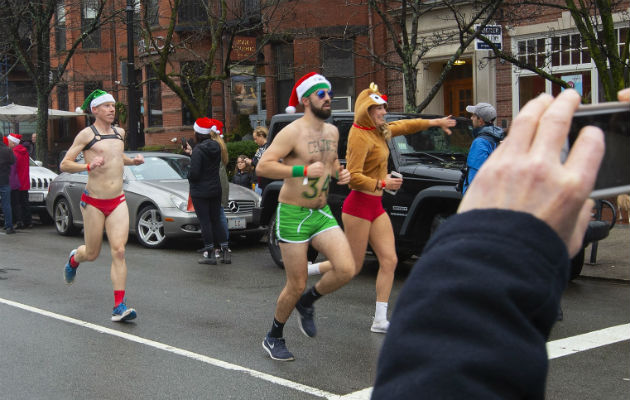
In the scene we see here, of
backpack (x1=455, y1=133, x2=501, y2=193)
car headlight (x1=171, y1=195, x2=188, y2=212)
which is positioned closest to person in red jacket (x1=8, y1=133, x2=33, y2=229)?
car headlight (x1=171, y1=195, x2=188, y2=212)

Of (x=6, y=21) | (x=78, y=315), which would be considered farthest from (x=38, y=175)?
(x=78, y=315)

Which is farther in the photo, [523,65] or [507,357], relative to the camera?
[523,65]

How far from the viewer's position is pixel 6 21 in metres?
23.3

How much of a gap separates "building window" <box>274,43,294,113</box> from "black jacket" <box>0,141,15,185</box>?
403 inches

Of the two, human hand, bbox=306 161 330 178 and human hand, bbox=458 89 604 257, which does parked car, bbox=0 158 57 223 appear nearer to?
human hand, bbox=306 161 330 178

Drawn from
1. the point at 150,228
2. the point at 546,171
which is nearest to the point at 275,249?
the point at 150,228

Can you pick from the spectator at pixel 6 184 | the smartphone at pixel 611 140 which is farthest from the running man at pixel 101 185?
the spectator at pixel 6 184

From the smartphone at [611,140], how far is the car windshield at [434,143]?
Result: 8.66 m

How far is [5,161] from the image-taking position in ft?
52.7

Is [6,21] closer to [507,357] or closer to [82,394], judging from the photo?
[82,394]

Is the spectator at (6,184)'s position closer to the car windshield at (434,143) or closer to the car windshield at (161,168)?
the car windshield at (161,168)

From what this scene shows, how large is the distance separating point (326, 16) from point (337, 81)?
187 centimetres

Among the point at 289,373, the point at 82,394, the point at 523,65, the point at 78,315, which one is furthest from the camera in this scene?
the point at 523,65

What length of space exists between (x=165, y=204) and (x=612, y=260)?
6.80 meters
